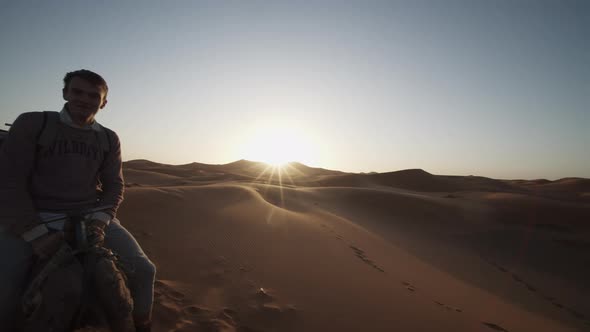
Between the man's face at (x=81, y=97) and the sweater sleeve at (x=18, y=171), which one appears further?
the man's face at (x=81, y=97)

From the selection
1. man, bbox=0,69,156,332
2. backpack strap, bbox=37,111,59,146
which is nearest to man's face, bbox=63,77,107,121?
man, bbox=0,69,156,332

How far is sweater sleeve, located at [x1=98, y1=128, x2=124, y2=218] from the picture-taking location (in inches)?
102

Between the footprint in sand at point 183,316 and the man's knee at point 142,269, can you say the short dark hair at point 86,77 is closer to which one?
the man's knee at point 142,269

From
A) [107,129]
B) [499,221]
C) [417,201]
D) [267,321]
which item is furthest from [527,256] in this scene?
[107,129]

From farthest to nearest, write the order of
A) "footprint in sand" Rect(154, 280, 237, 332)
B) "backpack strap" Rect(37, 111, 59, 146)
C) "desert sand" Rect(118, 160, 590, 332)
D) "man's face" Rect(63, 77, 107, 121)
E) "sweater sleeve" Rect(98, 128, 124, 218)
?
"desert sand" Rect(118, 160, 590, 332)
"footprint in sand" Rect(154, 280, 237, 332)
"sweater sleeve" Rect(98, 128, 124, 218)
"man's face" Rect(63, 77, 107, 121)
"backpack strap" Rect(37, 111, 59, 146)

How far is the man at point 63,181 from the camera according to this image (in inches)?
76.2

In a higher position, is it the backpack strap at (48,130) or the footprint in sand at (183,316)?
the backpack strap at (48,130)

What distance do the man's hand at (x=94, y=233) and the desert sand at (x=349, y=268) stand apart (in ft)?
3.72

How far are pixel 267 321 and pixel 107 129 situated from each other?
2458 millimetres

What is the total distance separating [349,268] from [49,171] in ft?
13.9

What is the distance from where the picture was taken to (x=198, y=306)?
3107mm

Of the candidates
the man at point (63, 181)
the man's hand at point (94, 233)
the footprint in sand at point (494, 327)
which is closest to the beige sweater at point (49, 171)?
the man at point (63, 181)

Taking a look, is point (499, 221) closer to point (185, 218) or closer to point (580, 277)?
point (580, 277)

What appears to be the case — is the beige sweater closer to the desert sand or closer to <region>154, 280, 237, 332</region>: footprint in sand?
<region>154, 280, 237, 332</region>: footprint in sand
